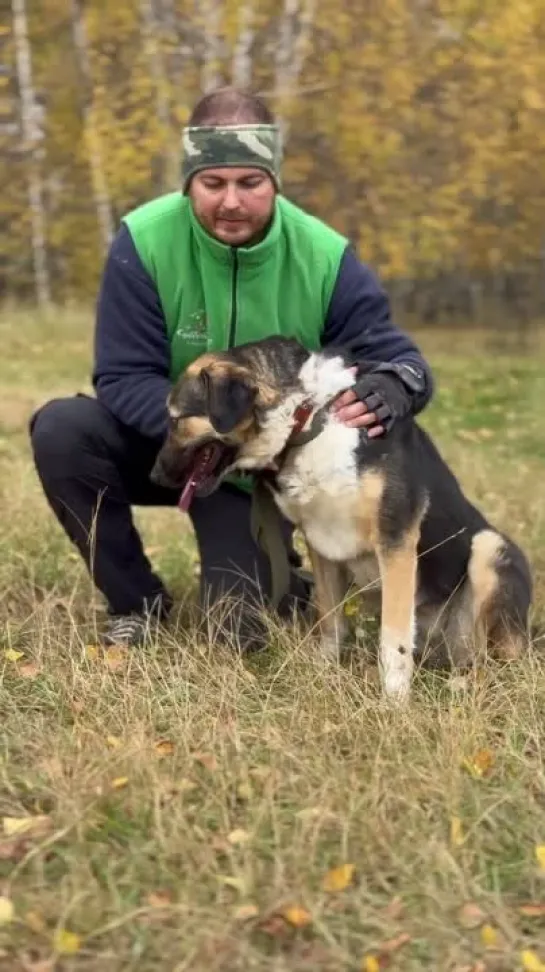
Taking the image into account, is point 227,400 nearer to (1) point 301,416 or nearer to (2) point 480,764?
Result: (1) point 301,416

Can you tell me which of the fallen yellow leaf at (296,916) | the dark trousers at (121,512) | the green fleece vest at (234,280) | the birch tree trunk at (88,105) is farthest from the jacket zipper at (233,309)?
the birch tree trunk at (88,105)

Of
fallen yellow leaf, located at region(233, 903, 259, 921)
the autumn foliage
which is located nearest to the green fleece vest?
fallen yellow leaf, located at region(233, 903, 259, 921)

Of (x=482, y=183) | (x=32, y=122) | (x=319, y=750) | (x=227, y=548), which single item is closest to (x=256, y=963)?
(x=319, y=750)

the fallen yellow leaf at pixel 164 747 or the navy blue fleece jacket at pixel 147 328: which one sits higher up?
the navy blue fleece jacket at pixel 147 328

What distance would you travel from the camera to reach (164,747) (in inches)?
115

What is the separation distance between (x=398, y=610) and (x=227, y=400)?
83 cm

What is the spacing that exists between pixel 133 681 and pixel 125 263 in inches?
54.6

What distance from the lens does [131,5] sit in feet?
43.6

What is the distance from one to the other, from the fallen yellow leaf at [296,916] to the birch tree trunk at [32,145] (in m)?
14.2

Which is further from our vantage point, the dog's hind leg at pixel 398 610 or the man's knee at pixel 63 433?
the man's knee at pixel 63 433

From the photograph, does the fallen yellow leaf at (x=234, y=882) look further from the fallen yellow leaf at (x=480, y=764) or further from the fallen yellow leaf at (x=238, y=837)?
the fallen yellow leaf at (x=480, y=764)

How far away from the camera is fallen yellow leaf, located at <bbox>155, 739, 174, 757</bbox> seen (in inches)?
113

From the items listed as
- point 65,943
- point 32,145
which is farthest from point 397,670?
point 32,145

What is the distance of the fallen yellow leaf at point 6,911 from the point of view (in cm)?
223
